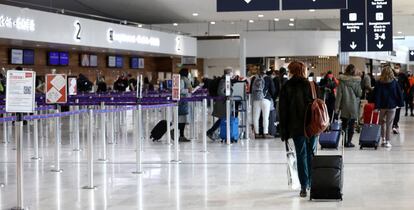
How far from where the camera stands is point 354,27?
1873 cm

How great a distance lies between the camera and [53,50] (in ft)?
87.7

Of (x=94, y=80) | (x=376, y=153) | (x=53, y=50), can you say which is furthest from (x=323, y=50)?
(x=376, y=153)

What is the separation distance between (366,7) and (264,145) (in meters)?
6.75

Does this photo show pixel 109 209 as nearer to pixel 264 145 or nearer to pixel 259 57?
pixel 264 145

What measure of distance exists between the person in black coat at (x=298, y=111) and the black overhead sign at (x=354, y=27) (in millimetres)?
11266

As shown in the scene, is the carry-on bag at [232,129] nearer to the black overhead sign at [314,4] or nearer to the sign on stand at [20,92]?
the black overhead sign at [314,4]

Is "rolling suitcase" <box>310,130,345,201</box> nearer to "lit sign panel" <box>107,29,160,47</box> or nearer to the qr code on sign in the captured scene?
the qr code on sign

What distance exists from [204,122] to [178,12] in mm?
18655

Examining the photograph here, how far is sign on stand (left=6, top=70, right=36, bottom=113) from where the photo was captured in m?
6.93

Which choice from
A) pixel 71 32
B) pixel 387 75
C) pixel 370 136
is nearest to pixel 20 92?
pixel 370 136

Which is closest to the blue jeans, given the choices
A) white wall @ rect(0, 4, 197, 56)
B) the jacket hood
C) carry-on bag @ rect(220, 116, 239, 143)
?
the jacket hood

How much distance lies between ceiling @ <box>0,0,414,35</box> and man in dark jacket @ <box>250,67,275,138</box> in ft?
37.4

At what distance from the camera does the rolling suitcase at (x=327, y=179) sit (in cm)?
721

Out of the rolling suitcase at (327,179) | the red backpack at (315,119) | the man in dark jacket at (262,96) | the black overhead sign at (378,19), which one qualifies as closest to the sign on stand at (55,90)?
the red backpack at (315,119)
